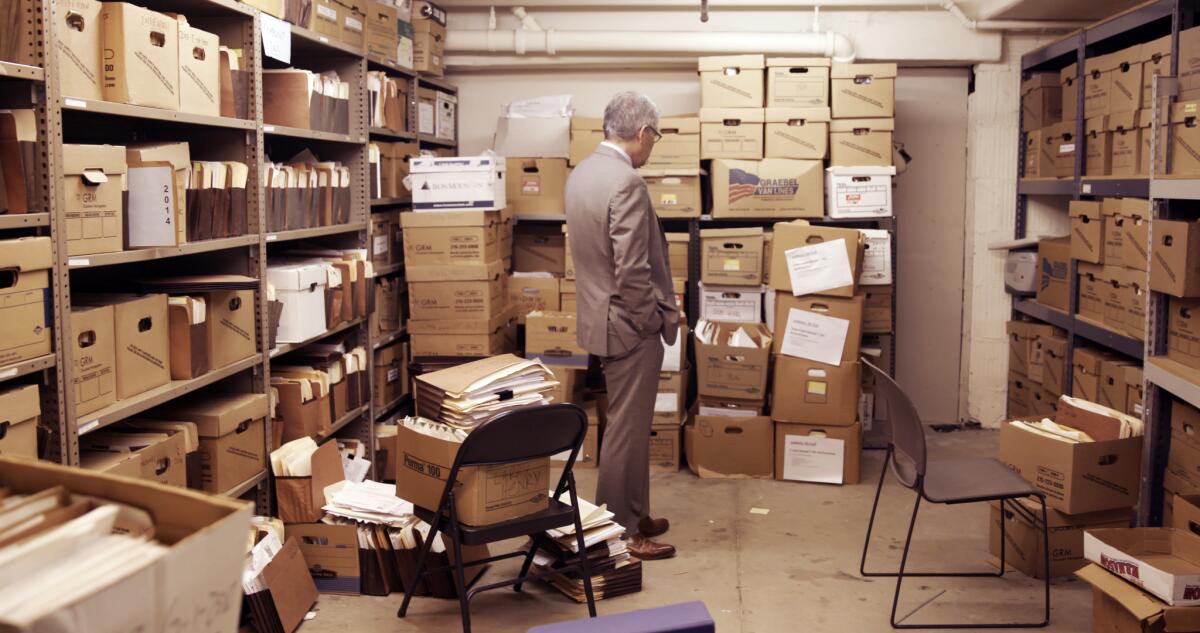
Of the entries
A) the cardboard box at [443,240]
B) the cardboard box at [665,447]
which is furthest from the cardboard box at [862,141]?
the cardboard box at [443,240]

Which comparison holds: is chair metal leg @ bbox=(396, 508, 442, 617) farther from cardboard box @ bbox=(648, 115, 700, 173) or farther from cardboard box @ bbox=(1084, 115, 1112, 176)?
cardboard box @ bbox=(1084, 115, 1112, 176)

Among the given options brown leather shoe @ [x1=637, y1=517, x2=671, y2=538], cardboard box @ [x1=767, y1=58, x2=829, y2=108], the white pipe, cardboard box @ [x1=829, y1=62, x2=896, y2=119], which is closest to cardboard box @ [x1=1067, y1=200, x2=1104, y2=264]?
cardboard box @ [x1=829, y1=62, x2=896, y2=119]

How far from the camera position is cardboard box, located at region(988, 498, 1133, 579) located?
3.71m

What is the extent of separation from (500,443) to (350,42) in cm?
235

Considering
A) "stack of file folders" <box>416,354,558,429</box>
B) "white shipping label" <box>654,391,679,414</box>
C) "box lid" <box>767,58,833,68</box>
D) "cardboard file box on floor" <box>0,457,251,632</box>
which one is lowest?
"white shipping label" <box>654,391,679,414</box>

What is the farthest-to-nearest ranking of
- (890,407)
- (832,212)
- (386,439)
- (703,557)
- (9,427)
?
(832,212)
(386,439)
(703,557)
(890,407)
(9,427)

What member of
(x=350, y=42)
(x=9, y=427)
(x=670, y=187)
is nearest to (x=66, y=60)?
(x=9, y=427)

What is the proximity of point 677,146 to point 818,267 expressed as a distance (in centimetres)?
109

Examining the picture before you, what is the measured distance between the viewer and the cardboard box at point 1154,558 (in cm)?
272

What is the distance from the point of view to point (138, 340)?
9.88ft

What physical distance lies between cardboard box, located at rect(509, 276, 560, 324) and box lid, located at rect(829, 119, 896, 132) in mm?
1713

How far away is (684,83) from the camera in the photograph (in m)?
6.13

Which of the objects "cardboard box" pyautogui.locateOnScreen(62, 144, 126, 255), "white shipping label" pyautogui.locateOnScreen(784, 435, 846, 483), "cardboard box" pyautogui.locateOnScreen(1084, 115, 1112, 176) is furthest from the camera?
"white shipping label" pyautogui.locateOnScreen(784, 435, 846, 483)

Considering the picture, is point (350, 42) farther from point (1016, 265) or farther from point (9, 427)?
point (1016, 265)
